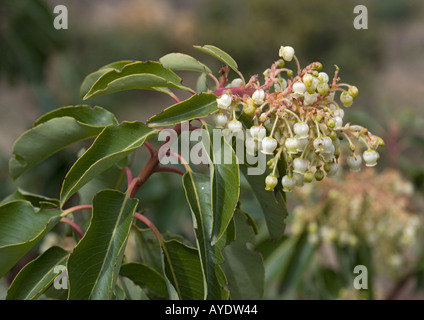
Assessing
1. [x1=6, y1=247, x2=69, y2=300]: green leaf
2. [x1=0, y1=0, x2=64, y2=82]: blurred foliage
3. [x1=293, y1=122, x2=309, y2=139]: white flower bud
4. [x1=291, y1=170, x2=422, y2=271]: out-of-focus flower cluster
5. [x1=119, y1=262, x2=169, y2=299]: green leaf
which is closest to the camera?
[x1=293, y1=122, x2=309, y2=139]: white flower bud

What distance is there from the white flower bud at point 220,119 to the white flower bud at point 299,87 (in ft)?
0.35

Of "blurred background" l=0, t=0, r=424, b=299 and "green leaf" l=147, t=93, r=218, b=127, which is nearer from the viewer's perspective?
"green leaf" l=147, t=93, r=218, b=127

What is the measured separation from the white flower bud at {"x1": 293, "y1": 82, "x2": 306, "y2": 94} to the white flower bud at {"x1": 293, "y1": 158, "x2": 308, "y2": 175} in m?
0.09

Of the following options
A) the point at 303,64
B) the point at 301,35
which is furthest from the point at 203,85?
the point at 301,35

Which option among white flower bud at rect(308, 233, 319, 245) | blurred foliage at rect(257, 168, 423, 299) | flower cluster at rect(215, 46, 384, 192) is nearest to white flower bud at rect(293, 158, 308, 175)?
flower cluster at rect(215, 46, 384, 192)

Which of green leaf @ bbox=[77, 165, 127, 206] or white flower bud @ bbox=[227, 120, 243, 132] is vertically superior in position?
white flower bud @ bbox=[227, 120, 243, 132]

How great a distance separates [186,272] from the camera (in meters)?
0.80

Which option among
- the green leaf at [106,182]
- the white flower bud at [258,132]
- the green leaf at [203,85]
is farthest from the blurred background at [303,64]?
the white flower bud at [258,132]

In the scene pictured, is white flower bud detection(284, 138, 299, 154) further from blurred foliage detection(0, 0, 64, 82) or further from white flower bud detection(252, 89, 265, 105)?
blurred foliage detection(0, 0, 64, 82)

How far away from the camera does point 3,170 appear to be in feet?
7.76

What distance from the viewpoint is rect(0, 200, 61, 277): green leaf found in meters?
0.73

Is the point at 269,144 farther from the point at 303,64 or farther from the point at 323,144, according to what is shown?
the point at 303,64
